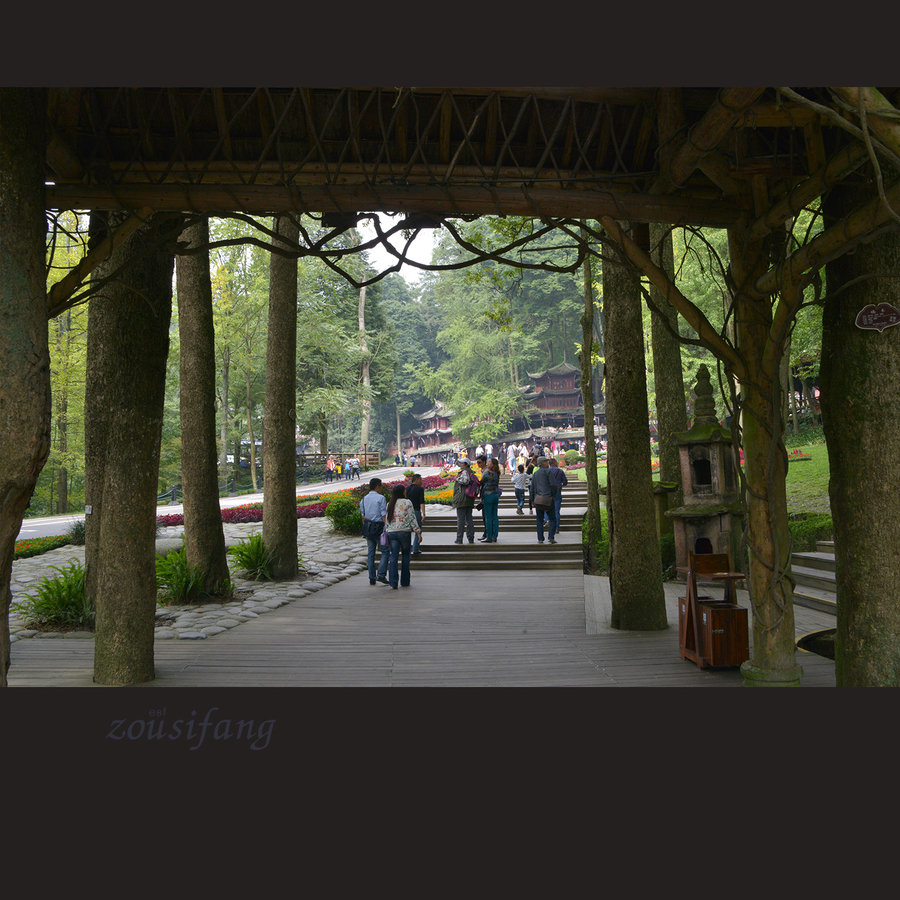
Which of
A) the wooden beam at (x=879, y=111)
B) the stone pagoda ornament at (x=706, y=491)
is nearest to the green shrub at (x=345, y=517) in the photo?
the stone pagoda ornament at (x=706, y=491)

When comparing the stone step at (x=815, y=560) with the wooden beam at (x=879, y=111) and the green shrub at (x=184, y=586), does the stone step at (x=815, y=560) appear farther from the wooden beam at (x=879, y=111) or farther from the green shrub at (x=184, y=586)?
the wooden beam at (x=879, y=111)

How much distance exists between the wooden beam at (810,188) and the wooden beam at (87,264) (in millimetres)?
4129

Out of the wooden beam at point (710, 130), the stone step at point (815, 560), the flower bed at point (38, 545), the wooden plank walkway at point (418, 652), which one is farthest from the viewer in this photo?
the flower bed at point (38, 545)

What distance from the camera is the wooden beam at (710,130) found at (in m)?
4.02

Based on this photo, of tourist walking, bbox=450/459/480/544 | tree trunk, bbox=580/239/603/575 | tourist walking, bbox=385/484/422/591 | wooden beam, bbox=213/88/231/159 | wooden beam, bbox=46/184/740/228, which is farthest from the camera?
tourist walking, bbox=450/459/480/544

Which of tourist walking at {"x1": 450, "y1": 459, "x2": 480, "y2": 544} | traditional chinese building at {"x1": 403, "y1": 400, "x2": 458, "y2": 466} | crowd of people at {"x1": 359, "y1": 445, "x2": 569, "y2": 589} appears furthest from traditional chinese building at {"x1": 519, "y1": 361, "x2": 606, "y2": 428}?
tourist walking at {"x1": 450, "y1": 459, "x2": 480, "y2": 544}

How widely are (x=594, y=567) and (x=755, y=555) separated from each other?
8.58 meters

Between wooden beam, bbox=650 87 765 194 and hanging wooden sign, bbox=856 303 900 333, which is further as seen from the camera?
hanging wooden sign, bbox=856 303 900 333

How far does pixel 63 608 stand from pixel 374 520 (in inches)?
175

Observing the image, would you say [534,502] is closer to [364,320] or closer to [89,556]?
[89,556]

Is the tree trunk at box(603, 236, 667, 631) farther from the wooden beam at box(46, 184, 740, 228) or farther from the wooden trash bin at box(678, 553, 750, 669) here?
the wooden beam at box(46, 184, 740, 228)

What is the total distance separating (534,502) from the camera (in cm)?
1555

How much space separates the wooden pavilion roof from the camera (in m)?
4.89

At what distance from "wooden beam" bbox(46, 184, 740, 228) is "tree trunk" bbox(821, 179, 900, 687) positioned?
5.22 feet
